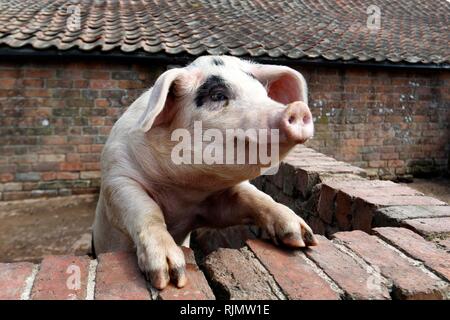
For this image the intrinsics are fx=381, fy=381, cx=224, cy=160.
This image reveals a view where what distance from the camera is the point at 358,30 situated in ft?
31.6

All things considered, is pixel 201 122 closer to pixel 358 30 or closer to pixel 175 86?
pixel 175 86

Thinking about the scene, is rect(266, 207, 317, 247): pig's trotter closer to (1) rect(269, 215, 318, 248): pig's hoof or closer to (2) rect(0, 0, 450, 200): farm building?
(1) rect(269, 215, 318, 248): pig's hoof

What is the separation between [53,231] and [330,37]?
22.6 ft

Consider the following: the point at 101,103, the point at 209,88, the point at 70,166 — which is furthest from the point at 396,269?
the point at 70,166

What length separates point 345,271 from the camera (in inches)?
50.3

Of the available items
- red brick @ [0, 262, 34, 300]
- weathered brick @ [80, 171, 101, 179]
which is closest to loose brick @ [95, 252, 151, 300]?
red brick @ [0, 262, 34, 300]

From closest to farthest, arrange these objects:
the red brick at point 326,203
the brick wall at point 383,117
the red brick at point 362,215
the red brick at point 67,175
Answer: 1. the red brick at point 362,215
2. the red brick at point 326,203
3. the red brick at point 67,175
4. the brick wall at point 383,117

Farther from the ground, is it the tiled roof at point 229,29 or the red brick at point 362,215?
→ the tiled roof at point 229,29

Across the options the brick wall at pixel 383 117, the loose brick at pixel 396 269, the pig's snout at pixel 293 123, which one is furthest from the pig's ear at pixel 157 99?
the brick wall at pixel 383 117

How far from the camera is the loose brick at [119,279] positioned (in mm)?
1113

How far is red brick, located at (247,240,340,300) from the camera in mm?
1140

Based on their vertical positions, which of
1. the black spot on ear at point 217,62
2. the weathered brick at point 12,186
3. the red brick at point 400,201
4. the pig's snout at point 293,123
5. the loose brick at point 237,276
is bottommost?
the weathered brick at point 12,186

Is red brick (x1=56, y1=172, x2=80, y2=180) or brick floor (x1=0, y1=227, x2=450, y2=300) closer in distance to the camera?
brick floor (x1=0, y1=227, x2=450, y2=300)

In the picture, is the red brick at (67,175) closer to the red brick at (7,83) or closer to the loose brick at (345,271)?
the red brick at (7,83)
